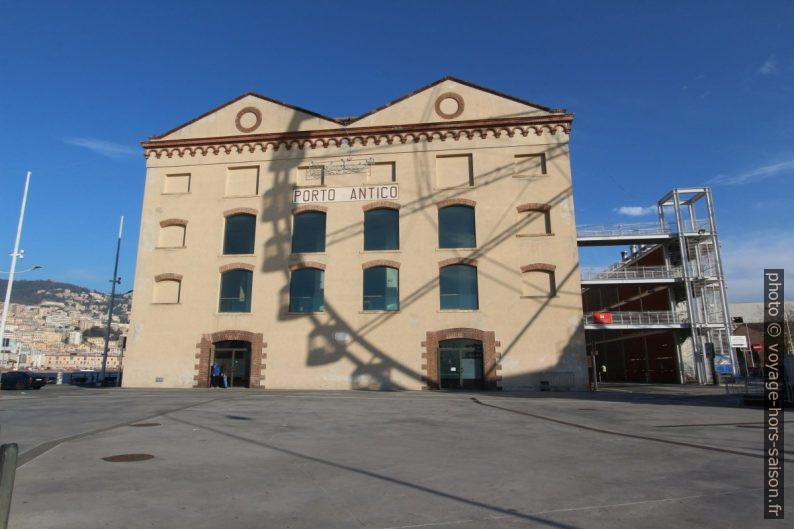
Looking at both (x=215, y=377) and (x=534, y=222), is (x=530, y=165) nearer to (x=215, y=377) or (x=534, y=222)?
(x=534, y=222)

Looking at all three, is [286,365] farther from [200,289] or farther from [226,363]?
[200,289]

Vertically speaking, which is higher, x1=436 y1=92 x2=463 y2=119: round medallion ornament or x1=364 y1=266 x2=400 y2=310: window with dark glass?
x1=436 y1=92 x2=463 y2=119: round medallion ornament

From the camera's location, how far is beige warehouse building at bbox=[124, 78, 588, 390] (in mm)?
25844

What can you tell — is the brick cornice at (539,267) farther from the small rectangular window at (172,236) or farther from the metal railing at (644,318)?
the small rectangular window at (172,236)

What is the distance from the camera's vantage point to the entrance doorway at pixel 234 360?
2709 cm

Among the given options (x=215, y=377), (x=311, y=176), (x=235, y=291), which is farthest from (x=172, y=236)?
(x=311, y=176)

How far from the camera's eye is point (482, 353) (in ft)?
84.4

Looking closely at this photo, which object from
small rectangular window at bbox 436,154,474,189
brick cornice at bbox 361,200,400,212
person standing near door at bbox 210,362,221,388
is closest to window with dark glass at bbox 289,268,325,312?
brick cornice at bbox 361,200,400,212

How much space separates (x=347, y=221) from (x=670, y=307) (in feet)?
73.7

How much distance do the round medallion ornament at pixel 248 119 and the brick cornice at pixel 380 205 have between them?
8.25 metres

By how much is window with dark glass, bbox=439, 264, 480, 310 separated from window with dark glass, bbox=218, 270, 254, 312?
10494 millimetres

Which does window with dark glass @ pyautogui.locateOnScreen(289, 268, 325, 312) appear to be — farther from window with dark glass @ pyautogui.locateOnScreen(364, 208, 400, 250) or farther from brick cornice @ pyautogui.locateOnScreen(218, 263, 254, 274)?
window with dark glass @ pyautogui.locateOnScreen(364, 208, 400, 250)

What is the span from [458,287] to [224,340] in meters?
12.8

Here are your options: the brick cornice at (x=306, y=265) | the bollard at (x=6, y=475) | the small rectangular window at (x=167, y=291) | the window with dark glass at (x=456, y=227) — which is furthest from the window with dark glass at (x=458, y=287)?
the bollard at (x=6, y=475)
